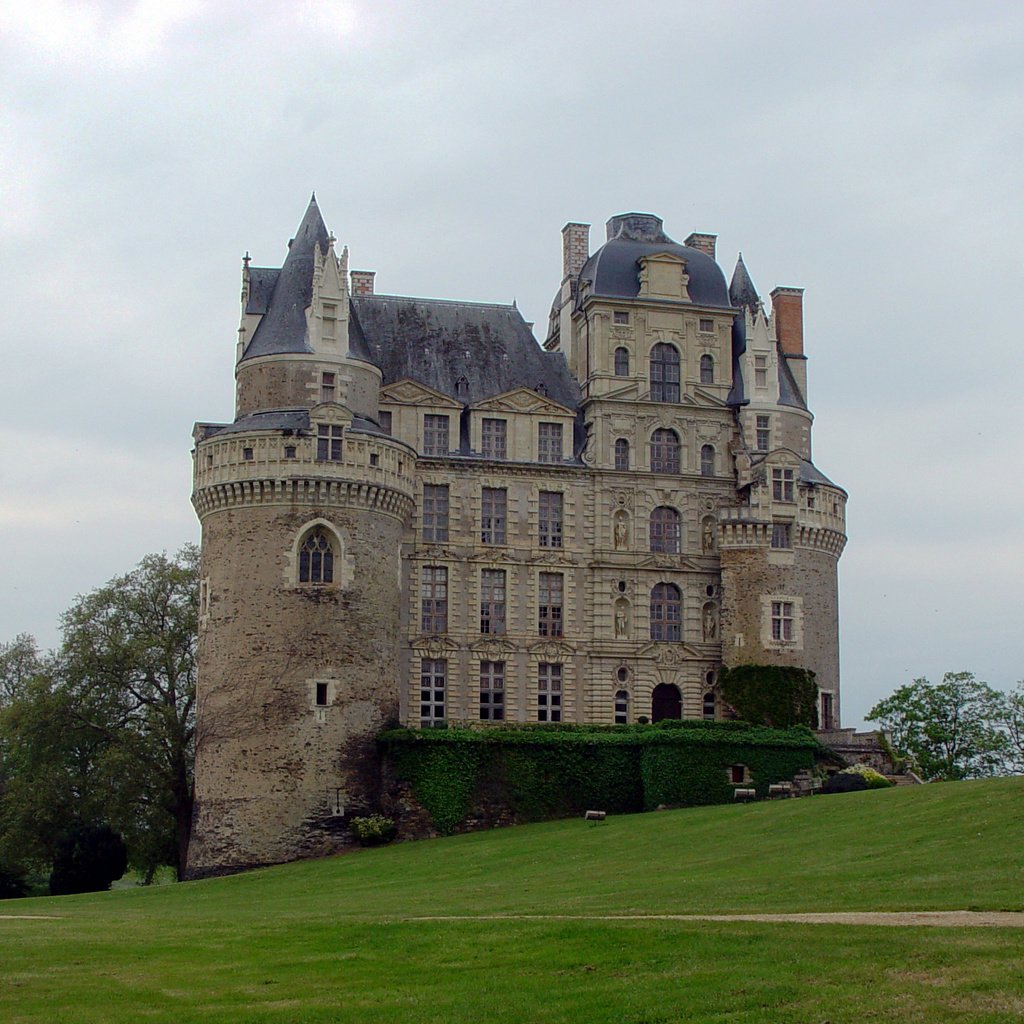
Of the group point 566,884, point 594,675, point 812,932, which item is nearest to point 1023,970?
point 812,932

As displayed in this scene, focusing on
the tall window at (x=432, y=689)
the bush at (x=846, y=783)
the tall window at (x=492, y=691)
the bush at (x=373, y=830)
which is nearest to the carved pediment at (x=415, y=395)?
the tall window at (x=432, y=689)

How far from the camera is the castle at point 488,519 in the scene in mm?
51531

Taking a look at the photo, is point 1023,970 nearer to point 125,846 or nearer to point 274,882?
point 274,882

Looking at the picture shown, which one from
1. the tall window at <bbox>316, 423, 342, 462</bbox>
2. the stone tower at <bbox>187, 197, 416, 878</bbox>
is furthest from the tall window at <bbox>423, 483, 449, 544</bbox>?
the tall window at <bbox>316, 423, 342, 462</bbox>

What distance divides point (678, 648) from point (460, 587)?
8480 millimetres

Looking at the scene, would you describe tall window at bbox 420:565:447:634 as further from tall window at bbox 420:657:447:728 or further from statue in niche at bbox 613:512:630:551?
statue in niche at bbox 613:512:630:551

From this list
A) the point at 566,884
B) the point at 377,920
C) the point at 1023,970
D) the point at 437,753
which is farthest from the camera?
the point at 437,753

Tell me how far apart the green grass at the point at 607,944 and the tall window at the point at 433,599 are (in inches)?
692

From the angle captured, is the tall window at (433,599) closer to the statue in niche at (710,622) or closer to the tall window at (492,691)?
the tall window at (492,691)

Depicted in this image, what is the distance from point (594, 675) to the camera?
5838 centimetres

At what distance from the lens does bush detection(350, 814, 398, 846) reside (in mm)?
50375

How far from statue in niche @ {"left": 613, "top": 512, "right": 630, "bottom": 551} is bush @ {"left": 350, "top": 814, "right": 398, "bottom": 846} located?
47.5 feet

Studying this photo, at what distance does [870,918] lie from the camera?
23.1 metres

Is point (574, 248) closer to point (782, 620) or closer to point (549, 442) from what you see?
point (549, 442)
